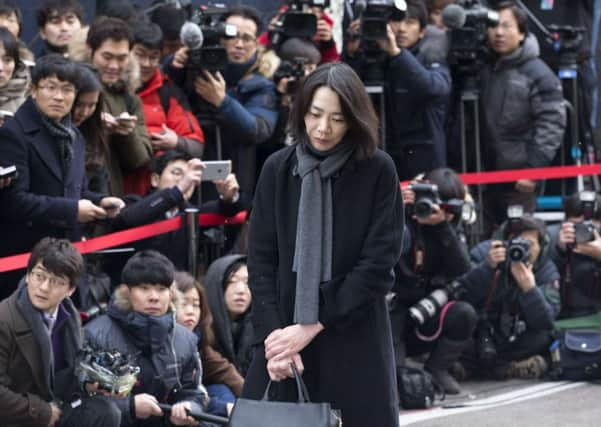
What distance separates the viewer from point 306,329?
16.3 ft

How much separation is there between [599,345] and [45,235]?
3.44 m

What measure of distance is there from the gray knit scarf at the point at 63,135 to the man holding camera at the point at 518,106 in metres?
3.68

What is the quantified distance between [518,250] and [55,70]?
301 cm

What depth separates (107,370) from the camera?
20.4 feet

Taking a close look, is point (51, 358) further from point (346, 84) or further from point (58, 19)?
point (58, 19)

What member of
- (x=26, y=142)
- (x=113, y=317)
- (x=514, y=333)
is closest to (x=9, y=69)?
(x=26, y=142)

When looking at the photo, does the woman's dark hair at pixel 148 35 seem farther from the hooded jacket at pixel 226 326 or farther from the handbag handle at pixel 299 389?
the handbag handle at pixel 299 389

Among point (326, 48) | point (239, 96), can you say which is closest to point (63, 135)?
point (239, 96)

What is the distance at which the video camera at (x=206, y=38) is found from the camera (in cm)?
797

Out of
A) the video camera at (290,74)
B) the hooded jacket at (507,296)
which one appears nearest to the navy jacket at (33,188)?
the video camera at (290,74)

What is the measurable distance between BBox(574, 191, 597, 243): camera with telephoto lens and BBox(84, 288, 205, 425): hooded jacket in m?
3.20

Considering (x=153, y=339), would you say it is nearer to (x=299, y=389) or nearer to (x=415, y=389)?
(x=299, y=389)

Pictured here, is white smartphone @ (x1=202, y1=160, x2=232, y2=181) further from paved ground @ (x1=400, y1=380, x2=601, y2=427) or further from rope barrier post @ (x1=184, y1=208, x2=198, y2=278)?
paved ground @ (x1=400, y1=380, x2=601, y2=427)

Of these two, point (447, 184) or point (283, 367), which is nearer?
point (283, 367)
